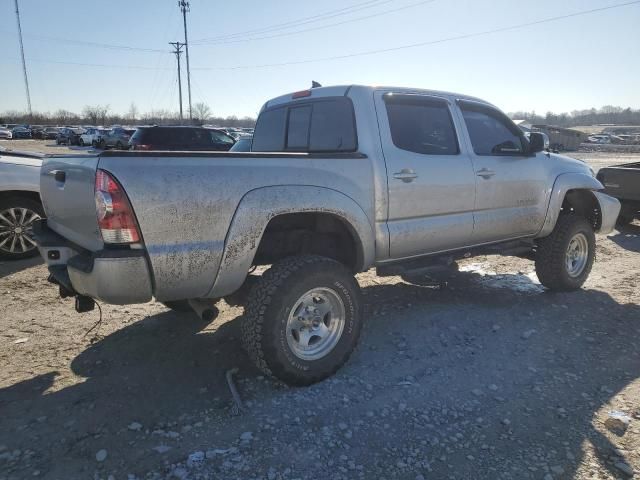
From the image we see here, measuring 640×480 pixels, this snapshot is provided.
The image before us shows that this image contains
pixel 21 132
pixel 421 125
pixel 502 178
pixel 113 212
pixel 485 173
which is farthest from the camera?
pixel 21 132

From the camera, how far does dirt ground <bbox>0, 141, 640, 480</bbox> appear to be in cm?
238

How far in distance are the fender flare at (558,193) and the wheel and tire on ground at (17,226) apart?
20.1 ft

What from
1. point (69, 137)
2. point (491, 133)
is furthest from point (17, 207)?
point (69, 137)

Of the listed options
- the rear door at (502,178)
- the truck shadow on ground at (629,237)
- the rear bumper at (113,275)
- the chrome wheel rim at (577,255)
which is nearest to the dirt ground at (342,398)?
the chrome wheel rim at (577,255)

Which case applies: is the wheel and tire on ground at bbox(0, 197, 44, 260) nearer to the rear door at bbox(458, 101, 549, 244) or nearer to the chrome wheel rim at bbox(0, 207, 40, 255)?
the chrome wheel rim at bbox(0, 207, 40, 255)

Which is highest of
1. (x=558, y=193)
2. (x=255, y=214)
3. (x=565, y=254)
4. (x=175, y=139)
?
(x=175, y=139)

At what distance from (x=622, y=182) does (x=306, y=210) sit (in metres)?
8.49

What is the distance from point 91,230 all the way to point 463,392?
260cm

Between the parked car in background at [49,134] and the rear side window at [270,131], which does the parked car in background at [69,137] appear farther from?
the rear side window at [270,131]

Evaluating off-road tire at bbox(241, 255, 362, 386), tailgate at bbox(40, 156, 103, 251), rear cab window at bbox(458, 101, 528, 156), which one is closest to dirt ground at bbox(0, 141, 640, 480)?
off-road tire at bbox(241, 255, 362, 386)

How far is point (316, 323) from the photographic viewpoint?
3.25 m

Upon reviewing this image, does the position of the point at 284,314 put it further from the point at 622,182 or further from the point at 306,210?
the point at 622,182

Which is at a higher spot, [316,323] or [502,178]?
[502,178]

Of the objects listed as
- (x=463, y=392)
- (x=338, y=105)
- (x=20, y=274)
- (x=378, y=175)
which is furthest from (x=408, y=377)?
(x=20, y=274)
